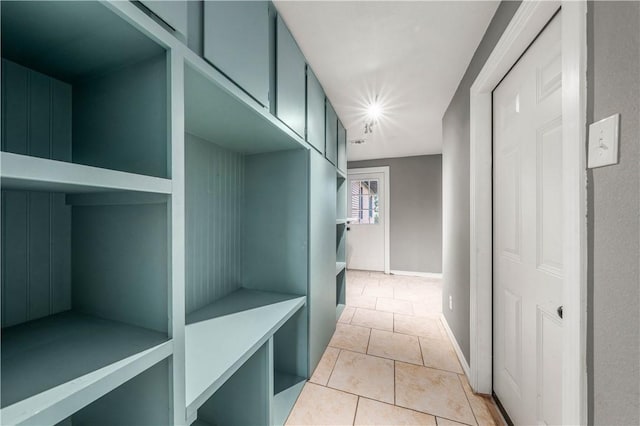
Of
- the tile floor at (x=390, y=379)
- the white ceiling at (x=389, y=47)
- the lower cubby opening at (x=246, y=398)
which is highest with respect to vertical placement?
the white ceiling at (x=389, y=47)

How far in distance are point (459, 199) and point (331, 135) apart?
1284 mm

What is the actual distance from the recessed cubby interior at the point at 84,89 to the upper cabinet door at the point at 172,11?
0.07 meters

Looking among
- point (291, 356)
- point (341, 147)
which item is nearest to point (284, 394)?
point (291, 356)

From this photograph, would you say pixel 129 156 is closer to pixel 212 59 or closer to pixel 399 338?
pixel 212 59

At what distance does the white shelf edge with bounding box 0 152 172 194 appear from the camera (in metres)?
0.38

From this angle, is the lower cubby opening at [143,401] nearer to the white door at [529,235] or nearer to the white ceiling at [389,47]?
the white door at [529,235]

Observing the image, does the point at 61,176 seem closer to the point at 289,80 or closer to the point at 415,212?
the point at 289,80

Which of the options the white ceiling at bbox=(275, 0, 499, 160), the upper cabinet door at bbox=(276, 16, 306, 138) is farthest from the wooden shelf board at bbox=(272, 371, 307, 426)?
the white ceiling at bbox=(275, 0, 499, 160)

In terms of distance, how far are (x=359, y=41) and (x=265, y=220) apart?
1.33 m

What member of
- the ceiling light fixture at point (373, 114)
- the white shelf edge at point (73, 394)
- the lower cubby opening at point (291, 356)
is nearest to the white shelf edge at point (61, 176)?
the white shelf edge at point (73, 394)

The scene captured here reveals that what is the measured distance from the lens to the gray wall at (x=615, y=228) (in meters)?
0.56

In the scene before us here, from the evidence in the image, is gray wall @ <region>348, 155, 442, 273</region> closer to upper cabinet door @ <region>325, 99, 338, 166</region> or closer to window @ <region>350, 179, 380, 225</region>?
window @ <region>350, 179, 380, 225</region>

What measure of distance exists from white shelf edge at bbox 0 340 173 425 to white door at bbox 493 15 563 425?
1506mm

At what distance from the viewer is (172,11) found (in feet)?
2.13
